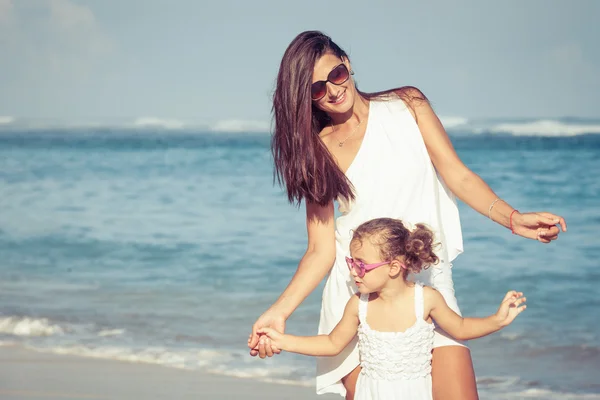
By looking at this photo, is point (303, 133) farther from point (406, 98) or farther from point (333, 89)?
point (406, 98)

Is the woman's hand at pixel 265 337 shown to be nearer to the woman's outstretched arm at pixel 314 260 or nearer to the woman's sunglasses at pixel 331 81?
the woman's outstretched arm at pixel 314 260

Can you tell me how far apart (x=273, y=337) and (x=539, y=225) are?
0.93 meters

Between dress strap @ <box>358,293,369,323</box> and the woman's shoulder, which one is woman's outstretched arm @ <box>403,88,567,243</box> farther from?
dress strap @ <box>358,293,369,323</box>

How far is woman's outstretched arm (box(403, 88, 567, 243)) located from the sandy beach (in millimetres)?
2527

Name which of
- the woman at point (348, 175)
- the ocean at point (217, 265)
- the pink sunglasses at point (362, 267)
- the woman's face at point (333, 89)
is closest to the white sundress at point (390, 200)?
the woman at point (348, 175)

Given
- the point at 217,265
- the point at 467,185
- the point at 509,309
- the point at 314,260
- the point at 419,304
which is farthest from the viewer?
the point at 217,265

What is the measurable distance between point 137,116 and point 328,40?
22982mm

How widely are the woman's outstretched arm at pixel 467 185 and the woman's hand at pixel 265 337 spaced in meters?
0.74

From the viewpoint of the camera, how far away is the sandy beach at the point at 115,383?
201 inches

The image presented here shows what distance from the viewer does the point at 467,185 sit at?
2.88 metres

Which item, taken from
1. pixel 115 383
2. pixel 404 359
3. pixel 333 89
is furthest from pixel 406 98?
pixel 115 383

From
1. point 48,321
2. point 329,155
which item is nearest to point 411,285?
point 329,155

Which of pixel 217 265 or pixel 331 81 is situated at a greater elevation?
pixel 331 81

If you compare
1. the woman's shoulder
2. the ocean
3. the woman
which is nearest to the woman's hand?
the woman
